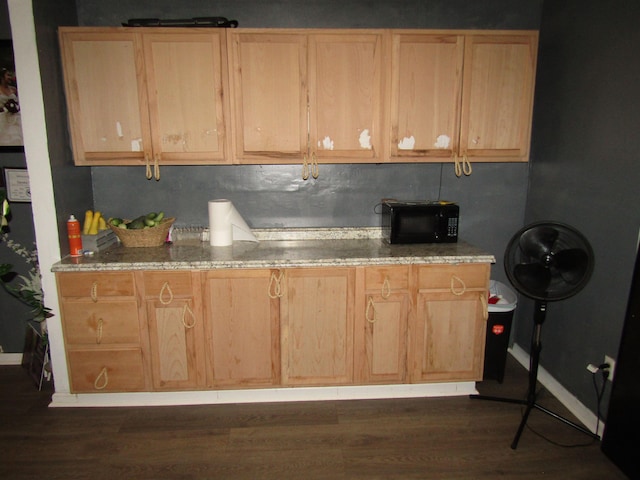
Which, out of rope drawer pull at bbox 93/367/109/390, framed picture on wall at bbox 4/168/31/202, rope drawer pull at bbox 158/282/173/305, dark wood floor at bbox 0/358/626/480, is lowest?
dark wood floor at bbox 0/358/626/480

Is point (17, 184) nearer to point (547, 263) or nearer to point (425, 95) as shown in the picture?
point (425, 95)

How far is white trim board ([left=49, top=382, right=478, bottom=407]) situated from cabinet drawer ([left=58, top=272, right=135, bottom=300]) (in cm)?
68

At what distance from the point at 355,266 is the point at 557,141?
157 cm

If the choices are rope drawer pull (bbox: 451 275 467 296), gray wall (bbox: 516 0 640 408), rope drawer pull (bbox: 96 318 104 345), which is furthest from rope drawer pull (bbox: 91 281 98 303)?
gray wall (bbox: 516 0 640 408)

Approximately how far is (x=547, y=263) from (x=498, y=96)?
112cm

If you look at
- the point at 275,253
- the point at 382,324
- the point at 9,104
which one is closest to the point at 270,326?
the point at 275,253

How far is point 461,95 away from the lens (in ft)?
8.59

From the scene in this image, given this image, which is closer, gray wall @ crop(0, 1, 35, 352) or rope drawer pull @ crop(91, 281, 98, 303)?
rope drawer pull @ crop(91, 281, 98, 303)

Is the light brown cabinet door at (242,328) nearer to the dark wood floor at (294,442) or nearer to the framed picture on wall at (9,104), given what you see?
the dark wood floor at (294,442)

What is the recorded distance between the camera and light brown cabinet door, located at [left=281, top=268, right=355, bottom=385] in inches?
98.1

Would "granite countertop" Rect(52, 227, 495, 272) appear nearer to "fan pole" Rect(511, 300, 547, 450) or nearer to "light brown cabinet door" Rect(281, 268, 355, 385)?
"light brown cabinet door" Rect(281, 268, 355, 385)

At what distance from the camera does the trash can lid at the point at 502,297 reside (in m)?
2.72

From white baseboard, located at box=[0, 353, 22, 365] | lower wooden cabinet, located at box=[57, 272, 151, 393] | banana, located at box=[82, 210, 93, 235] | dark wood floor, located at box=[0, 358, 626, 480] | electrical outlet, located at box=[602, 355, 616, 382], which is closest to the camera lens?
dark wood floor, located at box=[0, 358, 626, 480]

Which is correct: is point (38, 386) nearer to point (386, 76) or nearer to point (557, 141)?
point (386, 76)
